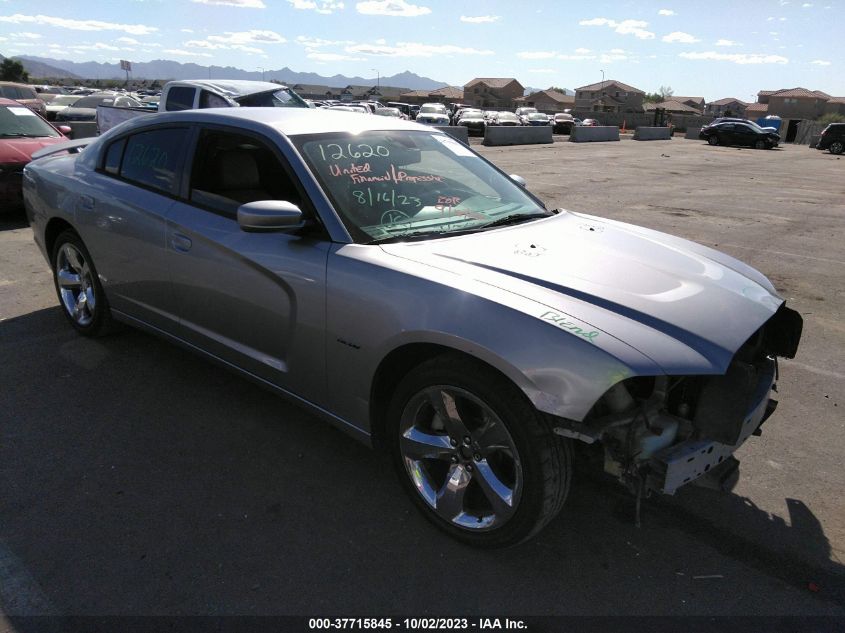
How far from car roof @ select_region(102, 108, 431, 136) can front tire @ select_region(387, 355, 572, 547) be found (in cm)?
156

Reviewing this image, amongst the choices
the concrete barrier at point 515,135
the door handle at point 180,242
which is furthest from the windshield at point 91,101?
the door handle at point 180,242

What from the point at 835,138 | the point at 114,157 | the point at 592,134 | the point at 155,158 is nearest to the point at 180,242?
the point at 155,158

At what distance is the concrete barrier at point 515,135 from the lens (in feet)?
91.8

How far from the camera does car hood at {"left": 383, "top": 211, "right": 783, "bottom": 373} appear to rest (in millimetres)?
2291

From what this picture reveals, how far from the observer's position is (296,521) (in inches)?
111

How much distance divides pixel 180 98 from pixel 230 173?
393 inches

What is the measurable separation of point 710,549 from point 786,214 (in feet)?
35.8

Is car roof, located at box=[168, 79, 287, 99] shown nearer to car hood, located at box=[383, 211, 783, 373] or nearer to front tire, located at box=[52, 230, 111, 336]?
front tire, located at box=[52, 230, 111, 336]

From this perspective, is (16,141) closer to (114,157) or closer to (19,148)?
(19,148)

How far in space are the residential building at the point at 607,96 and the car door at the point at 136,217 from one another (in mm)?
126850

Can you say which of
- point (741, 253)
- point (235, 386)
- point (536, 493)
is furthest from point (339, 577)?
point (741, 253)

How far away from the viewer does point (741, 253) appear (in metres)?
8.12

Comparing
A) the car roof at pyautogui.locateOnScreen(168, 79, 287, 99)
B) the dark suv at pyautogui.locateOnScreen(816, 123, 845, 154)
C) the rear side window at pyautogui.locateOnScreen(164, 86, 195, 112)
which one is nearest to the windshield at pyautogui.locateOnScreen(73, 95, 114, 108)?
the rear side window at pyautogui.locateOnScreen(164, 86, 195, 112)

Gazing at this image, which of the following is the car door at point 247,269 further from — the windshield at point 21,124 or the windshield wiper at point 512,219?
the windshield at point 21,124
